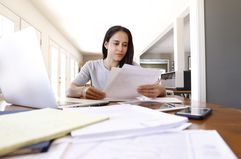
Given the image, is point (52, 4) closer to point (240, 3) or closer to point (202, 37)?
point (202, 37)

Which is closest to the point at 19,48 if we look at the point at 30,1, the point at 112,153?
the point at 112,153

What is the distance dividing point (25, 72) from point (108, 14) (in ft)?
12.1

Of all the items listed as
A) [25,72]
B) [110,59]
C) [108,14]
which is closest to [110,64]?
[110,59]

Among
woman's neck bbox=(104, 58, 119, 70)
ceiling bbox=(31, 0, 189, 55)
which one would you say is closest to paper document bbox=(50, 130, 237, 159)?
woman's neck bbox=(104, 58, 119, 70)

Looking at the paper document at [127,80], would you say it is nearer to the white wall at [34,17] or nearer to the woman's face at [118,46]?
the woman's face at [118,46]

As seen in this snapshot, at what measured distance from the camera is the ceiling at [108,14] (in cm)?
351

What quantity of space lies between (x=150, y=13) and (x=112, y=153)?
159 inches

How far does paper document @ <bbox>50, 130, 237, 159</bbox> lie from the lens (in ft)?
0.89

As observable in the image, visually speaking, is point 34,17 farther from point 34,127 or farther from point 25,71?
point 34,127

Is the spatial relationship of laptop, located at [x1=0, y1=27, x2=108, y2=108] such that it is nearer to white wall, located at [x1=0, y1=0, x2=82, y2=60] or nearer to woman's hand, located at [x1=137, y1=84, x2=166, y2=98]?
woman's hand, located at [x1=137, y1=84, x2=166, y2=98]

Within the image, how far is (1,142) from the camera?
279 mm

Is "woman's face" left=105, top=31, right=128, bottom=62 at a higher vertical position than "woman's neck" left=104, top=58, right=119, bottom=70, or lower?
higher

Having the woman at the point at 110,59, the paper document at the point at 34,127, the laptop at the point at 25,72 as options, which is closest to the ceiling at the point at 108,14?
the woman at the point at 110,59

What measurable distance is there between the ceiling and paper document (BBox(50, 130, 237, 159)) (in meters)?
3.38
